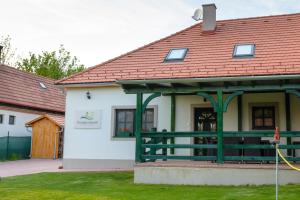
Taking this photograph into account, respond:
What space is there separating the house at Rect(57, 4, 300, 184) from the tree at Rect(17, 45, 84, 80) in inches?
1287

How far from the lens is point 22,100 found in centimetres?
2495

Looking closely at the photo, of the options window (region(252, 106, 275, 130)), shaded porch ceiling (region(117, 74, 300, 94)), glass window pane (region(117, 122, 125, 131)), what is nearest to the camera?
shaded porch ceiling (region(117, 74, 300, 94))

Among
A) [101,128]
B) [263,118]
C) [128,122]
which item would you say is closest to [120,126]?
[128,122]

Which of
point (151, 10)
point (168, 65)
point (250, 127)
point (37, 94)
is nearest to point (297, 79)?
point (250, 127)

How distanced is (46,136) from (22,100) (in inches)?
126

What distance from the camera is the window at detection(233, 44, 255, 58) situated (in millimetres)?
14045

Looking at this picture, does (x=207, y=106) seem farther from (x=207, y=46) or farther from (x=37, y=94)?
(x=37, y=94)

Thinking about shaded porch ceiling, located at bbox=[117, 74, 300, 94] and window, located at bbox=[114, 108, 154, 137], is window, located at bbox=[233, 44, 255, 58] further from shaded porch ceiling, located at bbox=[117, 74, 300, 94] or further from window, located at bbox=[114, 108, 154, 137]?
window, located at bbox=[114, 108, 154, 137]

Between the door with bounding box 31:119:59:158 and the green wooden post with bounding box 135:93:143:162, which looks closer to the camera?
the green wooden post with bounding box 135:93:143:162

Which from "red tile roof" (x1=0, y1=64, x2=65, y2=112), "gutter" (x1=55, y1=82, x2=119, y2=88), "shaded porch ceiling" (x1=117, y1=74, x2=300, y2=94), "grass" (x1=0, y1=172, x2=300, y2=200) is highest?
"red tile roof" (x1=0, y1=64, x2=65, y2=112)

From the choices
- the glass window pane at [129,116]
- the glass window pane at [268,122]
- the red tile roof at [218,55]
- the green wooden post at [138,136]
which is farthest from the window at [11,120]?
the glass window pane at [268,122]

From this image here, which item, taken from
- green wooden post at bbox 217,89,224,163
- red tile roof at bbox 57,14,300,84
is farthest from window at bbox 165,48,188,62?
green wooden post at bbox 217,89,224,163

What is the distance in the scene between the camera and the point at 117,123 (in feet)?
52.3

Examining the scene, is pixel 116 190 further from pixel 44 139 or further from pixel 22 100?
pixel 22 100
